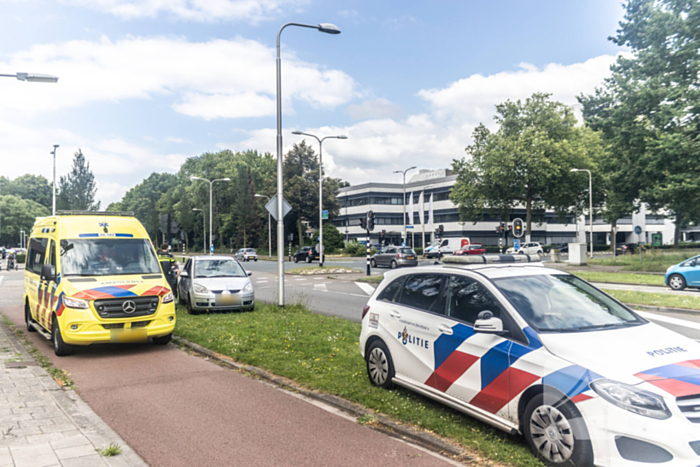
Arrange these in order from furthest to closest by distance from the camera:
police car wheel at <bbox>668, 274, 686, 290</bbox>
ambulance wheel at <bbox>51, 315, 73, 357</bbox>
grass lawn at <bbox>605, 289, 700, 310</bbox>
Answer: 1. police car wheel at <bbox>668, 274, 686, 290</bbox>
2. grass lawn at <bbox>605, 289, 700, 310</bbox>
3. ambulance wheel at <bbox>51, 315, 73, 357</bbox>

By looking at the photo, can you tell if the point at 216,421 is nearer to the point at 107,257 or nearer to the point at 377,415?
the point at 377,415

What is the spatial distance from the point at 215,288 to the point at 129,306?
469cm

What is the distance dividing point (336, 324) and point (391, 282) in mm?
4845

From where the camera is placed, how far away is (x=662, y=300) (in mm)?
14523

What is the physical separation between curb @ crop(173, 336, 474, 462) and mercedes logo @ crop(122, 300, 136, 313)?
1.66 meters

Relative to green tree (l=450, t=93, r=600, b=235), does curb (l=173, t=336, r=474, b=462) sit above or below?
below

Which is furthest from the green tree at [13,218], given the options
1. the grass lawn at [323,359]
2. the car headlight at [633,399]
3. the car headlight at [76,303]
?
the car headlight at [633,399]

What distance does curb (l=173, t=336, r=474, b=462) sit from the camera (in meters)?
4.32

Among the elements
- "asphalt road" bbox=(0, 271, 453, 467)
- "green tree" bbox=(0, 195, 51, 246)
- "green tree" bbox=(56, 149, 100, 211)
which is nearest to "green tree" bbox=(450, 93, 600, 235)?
"asphalt road" bbox=(0, 271, 453, 467)

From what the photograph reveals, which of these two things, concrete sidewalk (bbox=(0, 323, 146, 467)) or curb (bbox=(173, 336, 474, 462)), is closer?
concrete sidewalk (bbox=(0, 323, 146, 467))

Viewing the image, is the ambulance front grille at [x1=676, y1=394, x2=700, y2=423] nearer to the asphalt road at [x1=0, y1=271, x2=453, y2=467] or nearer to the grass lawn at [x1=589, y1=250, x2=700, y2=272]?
the asphalt road at [x1=0, y1=271, x2=453, y2=467]

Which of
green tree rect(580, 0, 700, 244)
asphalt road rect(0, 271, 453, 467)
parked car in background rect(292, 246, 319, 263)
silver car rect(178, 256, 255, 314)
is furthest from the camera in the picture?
parked car in background rect(292, 246, 319, 263)

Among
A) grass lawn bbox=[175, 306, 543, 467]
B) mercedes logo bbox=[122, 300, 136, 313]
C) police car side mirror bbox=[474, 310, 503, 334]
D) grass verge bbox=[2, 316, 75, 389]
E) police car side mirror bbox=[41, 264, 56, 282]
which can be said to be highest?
police car side mirror bbox=[41, 264, 56, 282]

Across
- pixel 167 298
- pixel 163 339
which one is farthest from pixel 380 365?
pixel 163 339
